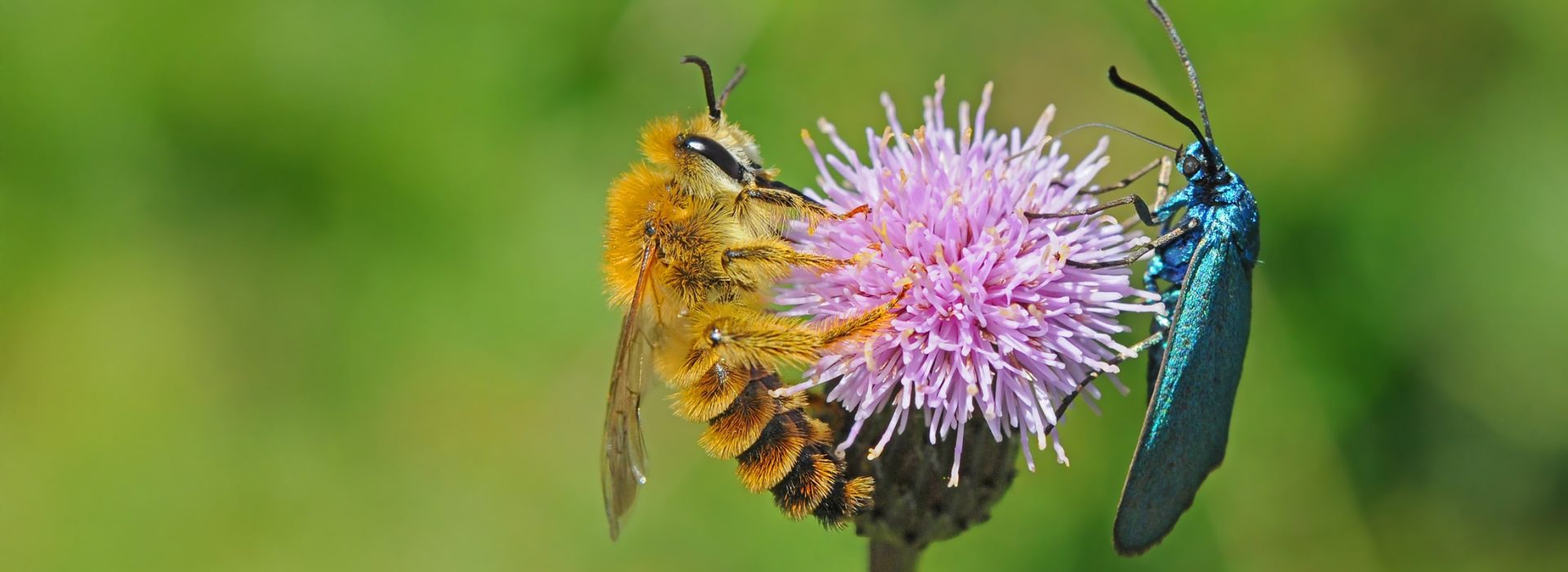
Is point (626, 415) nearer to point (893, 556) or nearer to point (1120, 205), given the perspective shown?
point (893, 556)

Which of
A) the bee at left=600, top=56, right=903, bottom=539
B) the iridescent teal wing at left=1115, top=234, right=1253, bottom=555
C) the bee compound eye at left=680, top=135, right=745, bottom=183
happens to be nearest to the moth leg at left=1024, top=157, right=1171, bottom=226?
the iridescent teal wing at left=1115, top=234, right=1253, bottom=555

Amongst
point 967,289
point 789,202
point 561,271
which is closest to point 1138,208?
point 967,289

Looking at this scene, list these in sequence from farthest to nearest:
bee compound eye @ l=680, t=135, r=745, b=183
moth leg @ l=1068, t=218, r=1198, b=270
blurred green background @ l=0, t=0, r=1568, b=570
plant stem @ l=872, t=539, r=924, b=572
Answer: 1. blurred green background @ l=0, t=0, r=1568, b=570
2. plant stem @ l=872, t=539, r=924, b=572
3. bee compound eye @ l=680, t=135, r=745, b=183
4. moth leg @ l=1068, t=218, r=1198, b=270

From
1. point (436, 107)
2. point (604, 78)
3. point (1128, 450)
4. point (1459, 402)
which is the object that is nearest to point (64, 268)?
point (436, 107)

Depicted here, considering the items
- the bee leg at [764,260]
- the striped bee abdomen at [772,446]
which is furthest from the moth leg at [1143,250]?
the striped bee abdomen at [772,446]

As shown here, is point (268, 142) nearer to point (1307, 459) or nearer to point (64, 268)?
point (64, 268)

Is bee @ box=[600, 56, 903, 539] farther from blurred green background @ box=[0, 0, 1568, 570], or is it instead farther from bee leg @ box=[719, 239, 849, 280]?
blurred green background @ box=[0, 0, 1568, 570]

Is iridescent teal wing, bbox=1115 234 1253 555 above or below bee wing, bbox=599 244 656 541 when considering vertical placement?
above

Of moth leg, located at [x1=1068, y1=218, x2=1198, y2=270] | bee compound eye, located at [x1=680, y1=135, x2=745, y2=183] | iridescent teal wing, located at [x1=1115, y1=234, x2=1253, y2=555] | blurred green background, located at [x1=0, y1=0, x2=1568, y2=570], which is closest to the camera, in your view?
iridescent teal wing, located at [x1=1115, y1=234, x2=1253, y2=555]

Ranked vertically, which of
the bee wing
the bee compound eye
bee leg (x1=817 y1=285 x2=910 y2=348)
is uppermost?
the bee compound eye
